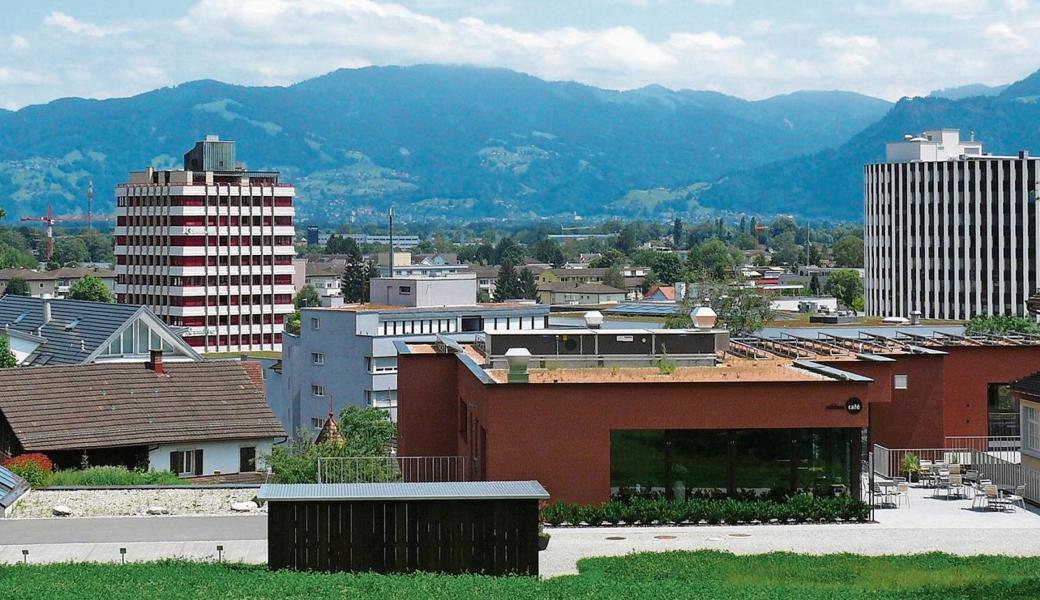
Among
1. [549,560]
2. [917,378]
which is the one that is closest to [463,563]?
[549,560]

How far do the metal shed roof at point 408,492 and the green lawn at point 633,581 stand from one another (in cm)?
126

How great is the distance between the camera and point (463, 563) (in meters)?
22.9

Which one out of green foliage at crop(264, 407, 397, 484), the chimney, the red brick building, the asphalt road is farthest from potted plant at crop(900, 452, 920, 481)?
the chimney

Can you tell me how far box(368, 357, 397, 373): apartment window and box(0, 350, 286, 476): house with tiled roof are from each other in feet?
123

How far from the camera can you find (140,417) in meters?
43.4

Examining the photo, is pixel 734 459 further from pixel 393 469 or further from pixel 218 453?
pixel 218 453

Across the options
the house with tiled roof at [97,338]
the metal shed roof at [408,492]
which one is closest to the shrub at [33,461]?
the metal shed roof at [408,492]

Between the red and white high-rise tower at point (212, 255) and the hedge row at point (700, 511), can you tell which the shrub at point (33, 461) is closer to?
the hedge row at point (700, 511)

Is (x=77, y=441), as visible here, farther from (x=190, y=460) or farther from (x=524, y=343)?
(x=524, y=343)

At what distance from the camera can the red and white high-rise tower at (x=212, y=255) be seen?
147 meters

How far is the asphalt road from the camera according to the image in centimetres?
2803

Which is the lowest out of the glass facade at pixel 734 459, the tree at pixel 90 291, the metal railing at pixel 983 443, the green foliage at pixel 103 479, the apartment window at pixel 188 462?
the apartment window at pixel 188 462

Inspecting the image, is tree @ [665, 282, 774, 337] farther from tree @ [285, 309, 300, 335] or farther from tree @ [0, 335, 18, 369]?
tree @ [0, 335, 18, 369]

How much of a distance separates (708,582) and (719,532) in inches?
234
